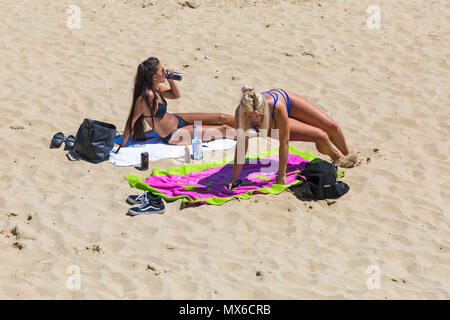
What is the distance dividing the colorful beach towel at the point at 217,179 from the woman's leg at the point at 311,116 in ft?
1.38

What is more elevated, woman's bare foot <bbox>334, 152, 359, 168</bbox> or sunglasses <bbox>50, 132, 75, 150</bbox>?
woman's bare foot <bbox>334, 152, 359, 168</bbox>

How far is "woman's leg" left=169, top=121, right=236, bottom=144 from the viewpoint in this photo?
801 cm

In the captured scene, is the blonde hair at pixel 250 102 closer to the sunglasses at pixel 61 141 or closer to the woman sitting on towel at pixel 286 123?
the woman sitting on towel at pixel 286 123

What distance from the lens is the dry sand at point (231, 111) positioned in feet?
17.6

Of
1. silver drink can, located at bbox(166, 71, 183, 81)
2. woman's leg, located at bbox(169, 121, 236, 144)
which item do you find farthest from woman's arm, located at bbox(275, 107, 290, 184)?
silver drink can, located at bbox(166, 71, 183, 81)

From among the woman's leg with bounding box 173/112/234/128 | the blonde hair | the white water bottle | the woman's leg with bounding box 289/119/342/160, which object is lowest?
the white water bottle

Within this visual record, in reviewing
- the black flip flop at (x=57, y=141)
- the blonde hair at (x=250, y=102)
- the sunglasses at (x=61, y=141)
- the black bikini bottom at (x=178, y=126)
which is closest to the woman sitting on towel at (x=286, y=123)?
the blonde hair at (x=250, y=102)

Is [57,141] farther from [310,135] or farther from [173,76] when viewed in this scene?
[310,135]

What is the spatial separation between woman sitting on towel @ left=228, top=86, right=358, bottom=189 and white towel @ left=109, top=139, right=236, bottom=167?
0.89 m

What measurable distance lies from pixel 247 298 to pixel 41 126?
179 inches

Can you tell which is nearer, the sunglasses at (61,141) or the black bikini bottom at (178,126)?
the sunglasses at (61,141)

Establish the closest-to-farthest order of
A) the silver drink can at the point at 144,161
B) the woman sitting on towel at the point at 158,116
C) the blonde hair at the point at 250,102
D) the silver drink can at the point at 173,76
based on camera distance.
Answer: the blonde hair at the point at 250,102 < the silver drink can at the point at 144,161 < the woman sitting on towel at the point at 158,116 < the silver drink can at the point at 173,76

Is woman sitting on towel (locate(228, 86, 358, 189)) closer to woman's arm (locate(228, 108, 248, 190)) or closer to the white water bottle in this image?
woman's arm (locate(228, 108, 248, 190))

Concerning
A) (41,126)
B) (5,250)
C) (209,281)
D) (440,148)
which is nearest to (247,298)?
(209,281)
